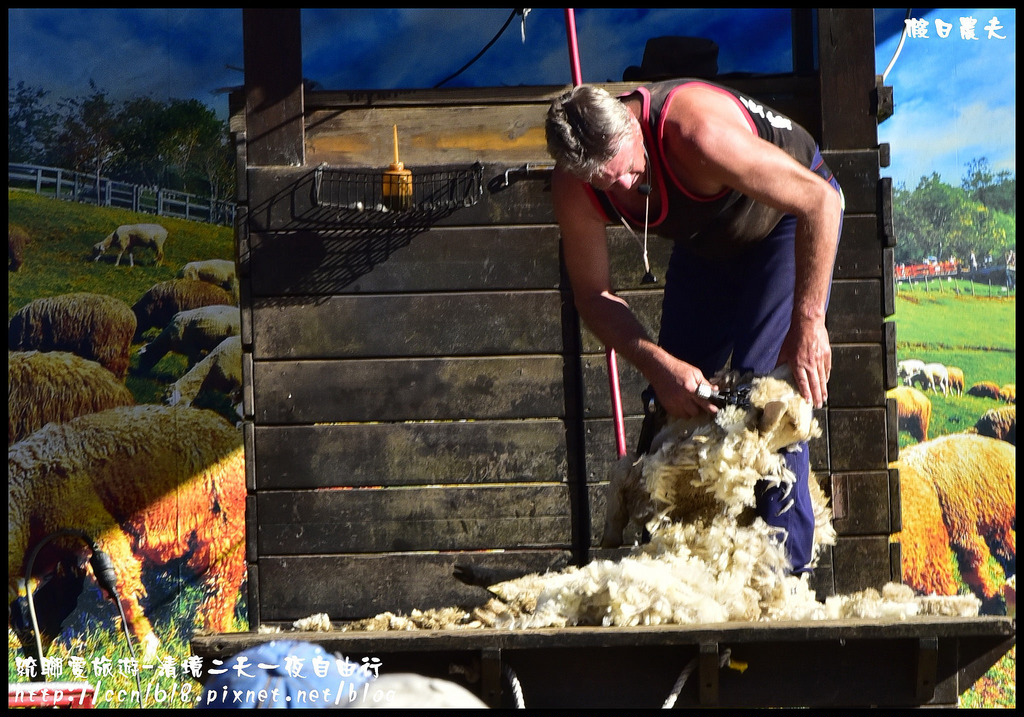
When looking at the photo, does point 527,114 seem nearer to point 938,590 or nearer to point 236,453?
point 236,453

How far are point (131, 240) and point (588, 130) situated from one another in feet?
10.8

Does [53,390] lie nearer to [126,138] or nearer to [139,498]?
[139,498]

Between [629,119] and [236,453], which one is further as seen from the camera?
[236,453]

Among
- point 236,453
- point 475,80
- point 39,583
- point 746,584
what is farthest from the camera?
point 236,453

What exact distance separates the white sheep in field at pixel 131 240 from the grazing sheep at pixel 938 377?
13.9 ft

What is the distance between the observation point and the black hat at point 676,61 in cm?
353

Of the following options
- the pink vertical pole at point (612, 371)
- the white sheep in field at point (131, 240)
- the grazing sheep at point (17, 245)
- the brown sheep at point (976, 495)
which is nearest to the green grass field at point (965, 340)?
the brown sheep at point (976, 495)

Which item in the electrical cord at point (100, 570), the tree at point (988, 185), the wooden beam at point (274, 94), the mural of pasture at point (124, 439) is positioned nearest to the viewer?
the wooden beam at point (274, 94)

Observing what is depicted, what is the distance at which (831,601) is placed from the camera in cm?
220

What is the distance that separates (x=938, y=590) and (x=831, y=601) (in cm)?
316

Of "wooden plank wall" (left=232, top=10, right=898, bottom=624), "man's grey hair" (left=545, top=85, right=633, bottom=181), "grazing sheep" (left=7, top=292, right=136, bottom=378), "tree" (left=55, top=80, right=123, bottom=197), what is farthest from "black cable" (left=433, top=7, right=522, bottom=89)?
"grazing sheep" (left=7, top=292, right=136, bottom=378)

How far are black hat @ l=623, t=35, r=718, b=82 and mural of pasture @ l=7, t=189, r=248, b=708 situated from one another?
93.6 inches

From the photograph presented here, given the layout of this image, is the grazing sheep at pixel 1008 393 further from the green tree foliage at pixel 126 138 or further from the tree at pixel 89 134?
the tree at pixel 89 134

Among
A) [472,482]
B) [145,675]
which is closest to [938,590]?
[472,482]
